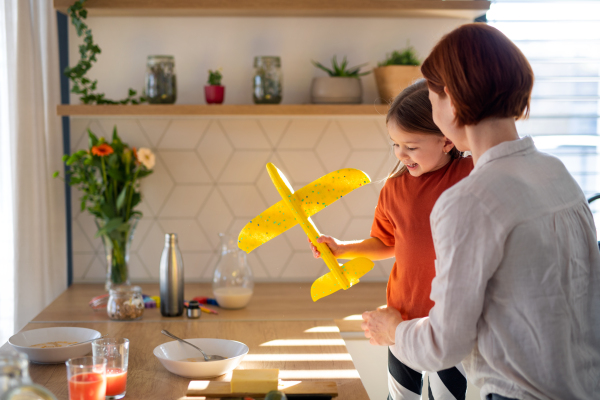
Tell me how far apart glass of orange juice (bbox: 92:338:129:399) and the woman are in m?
0.57

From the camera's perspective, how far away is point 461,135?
92 cm

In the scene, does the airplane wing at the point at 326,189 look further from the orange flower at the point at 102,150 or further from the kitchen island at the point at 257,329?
the orange flower at the point at 102,150

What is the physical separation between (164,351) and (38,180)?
94cm

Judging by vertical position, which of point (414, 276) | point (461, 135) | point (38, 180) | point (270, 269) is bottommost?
point (270, 269)

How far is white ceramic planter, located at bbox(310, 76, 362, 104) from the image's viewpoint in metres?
1.95

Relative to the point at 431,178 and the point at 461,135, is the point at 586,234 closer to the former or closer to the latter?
the point at 461,135

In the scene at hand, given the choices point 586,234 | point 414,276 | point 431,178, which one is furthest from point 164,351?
point 586,234

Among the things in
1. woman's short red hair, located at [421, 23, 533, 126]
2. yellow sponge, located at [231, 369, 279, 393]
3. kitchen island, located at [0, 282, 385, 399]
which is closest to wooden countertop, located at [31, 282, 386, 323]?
kitchen island, located at [0, 282, 385, 399]

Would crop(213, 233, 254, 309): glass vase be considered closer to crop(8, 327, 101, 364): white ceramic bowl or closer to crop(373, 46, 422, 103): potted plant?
crop(8, 327, 101, 364): white ceramic bowl

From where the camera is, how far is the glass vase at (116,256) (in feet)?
6.39

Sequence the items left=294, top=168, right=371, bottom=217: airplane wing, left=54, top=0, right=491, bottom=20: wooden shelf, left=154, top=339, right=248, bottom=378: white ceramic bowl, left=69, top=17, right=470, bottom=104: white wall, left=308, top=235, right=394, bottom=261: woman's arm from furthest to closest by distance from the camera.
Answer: left=69, top=17, right=470, bottom=104: white wall
left=54, top=0, right=491, bottom=20: wooden shelf
left=308, top=235, right=394, bottom=261: woman's arm
left=294, top=168, right=371, bottom=217: airplane wing
left=154, top=339, right=248, bottom=378: white ceramic bowl

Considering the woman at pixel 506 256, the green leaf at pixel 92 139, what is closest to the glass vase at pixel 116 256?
the green leaf at pixel 92 139

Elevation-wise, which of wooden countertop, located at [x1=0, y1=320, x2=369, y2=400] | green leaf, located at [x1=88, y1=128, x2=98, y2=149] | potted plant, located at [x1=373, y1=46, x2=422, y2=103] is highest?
potted plant, located at [x1=373, y1=46, x2=422, y2=103]

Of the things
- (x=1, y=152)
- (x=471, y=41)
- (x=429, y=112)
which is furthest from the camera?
(x=1, y=152)
